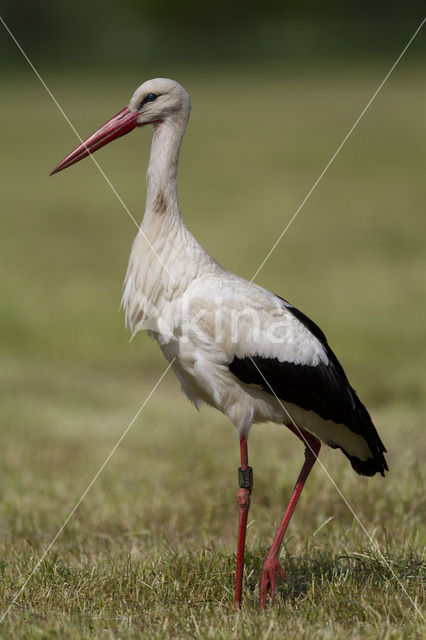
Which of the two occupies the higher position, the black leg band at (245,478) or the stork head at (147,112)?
the stork head at (147,112)

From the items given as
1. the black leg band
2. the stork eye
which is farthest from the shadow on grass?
the stork eye

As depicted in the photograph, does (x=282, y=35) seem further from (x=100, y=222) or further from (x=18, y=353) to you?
(x=18, y=353)

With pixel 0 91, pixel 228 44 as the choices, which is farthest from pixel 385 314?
pixel 228 44

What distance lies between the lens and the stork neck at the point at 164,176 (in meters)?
3.93

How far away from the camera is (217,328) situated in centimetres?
374

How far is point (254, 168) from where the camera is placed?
67.4 ft

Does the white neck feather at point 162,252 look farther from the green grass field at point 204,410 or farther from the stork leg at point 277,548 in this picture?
the green grass field at point 204,410

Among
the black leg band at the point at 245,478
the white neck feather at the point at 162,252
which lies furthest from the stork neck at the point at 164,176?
the black leg band at the point at 245,478

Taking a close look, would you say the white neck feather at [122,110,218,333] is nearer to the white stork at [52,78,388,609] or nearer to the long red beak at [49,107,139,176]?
the white stork at [52,78,388,609]

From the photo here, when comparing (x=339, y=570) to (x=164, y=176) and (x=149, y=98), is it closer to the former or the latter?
(x=164, y=176)

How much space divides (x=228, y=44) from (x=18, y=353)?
1337 inches

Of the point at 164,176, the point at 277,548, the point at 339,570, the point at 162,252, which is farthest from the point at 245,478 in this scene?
the point at 164,176

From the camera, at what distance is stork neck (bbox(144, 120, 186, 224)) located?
12.9 feet

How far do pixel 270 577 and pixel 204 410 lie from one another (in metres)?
4.82
